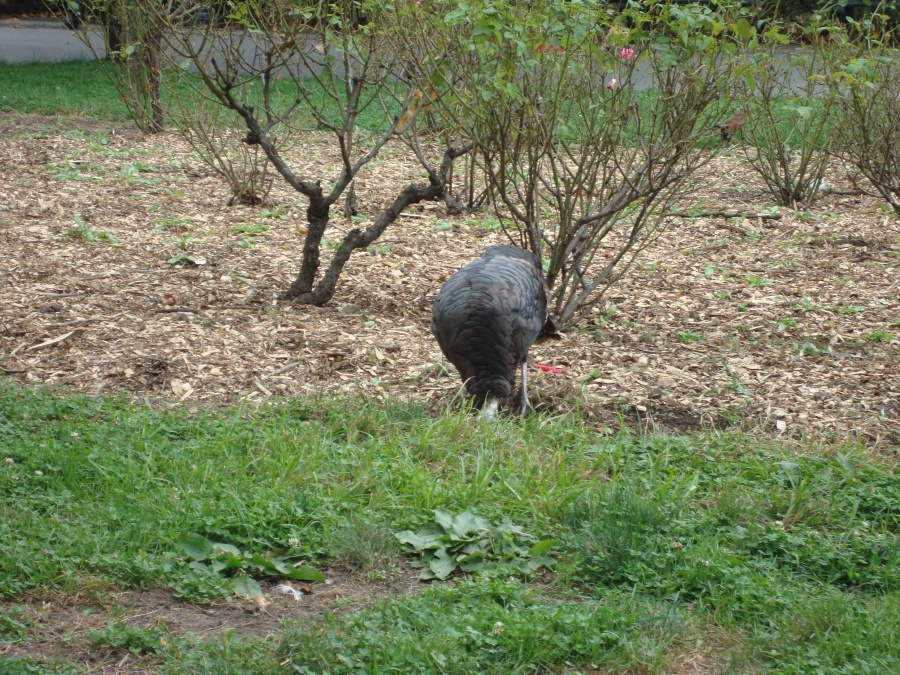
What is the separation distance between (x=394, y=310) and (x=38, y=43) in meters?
19.9

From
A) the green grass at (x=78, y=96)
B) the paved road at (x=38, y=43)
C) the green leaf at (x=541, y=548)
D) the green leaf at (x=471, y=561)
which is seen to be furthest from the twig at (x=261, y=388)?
the paved road at (x=38, y=43)

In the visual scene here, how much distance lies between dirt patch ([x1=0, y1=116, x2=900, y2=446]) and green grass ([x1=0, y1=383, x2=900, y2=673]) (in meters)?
0.60

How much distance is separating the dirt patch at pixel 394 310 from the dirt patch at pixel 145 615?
1.89 metres

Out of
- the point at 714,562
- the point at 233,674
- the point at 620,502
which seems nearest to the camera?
the point at 233,674

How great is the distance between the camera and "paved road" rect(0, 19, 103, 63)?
20219 mm

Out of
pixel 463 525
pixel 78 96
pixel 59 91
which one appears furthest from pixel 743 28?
pixel 59 91

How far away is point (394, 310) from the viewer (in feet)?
21.2

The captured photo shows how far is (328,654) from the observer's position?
272cm

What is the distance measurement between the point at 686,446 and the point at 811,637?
1.58 meters

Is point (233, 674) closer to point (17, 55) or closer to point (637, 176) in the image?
point (637, 176)

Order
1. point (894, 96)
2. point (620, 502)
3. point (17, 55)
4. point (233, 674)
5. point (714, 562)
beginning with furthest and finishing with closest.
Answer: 1. point (17, 55)
2. point (894, 96)
3. point (620, 502)
4. point (714, 562)
5. point (233, 674)

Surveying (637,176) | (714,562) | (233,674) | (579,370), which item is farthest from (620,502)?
(637,176)

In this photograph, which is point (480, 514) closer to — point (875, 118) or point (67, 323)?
point (67, 323)

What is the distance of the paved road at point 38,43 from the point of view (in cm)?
2022
